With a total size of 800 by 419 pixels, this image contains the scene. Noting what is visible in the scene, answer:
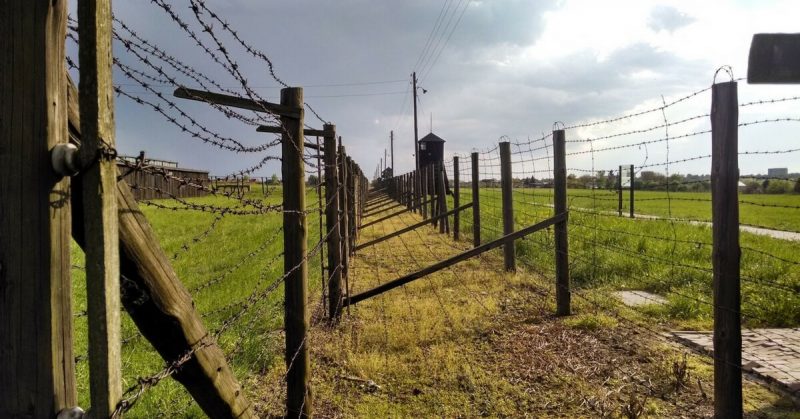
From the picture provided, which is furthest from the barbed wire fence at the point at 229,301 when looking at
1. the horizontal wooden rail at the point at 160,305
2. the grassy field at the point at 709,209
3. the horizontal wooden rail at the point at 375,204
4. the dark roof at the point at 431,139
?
the dark roof at the point at 431,139

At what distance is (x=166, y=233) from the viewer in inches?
571

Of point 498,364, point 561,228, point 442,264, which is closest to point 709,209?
point 561,228

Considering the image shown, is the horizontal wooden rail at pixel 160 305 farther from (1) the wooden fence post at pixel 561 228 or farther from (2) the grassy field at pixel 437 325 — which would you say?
(1) the wooden fence post at pixel 561 228

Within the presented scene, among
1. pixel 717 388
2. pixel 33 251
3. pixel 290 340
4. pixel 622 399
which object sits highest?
pixel 33 251

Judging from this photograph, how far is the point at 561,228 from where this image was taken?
5.22 m

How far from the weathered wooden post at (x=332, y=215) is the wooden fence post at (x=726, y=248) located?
302cm

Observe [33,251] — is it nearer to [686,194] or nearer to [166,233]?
[166,233]

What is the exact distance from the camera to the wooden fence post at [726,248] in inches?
110

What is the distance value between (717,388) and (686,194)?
34.3m

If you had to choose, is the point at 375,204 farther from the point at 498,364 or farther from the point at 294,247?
the point at 294,247

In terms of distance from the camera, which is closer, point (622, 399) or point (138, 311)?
point (138, 311)

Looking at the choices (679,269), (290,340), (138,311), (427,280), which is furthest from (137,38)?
(679,269)

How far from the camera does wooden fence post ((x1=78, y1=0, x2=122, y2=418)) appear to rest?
1.00 meters

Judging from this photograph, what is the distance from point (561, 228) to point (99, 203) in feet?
15.7
